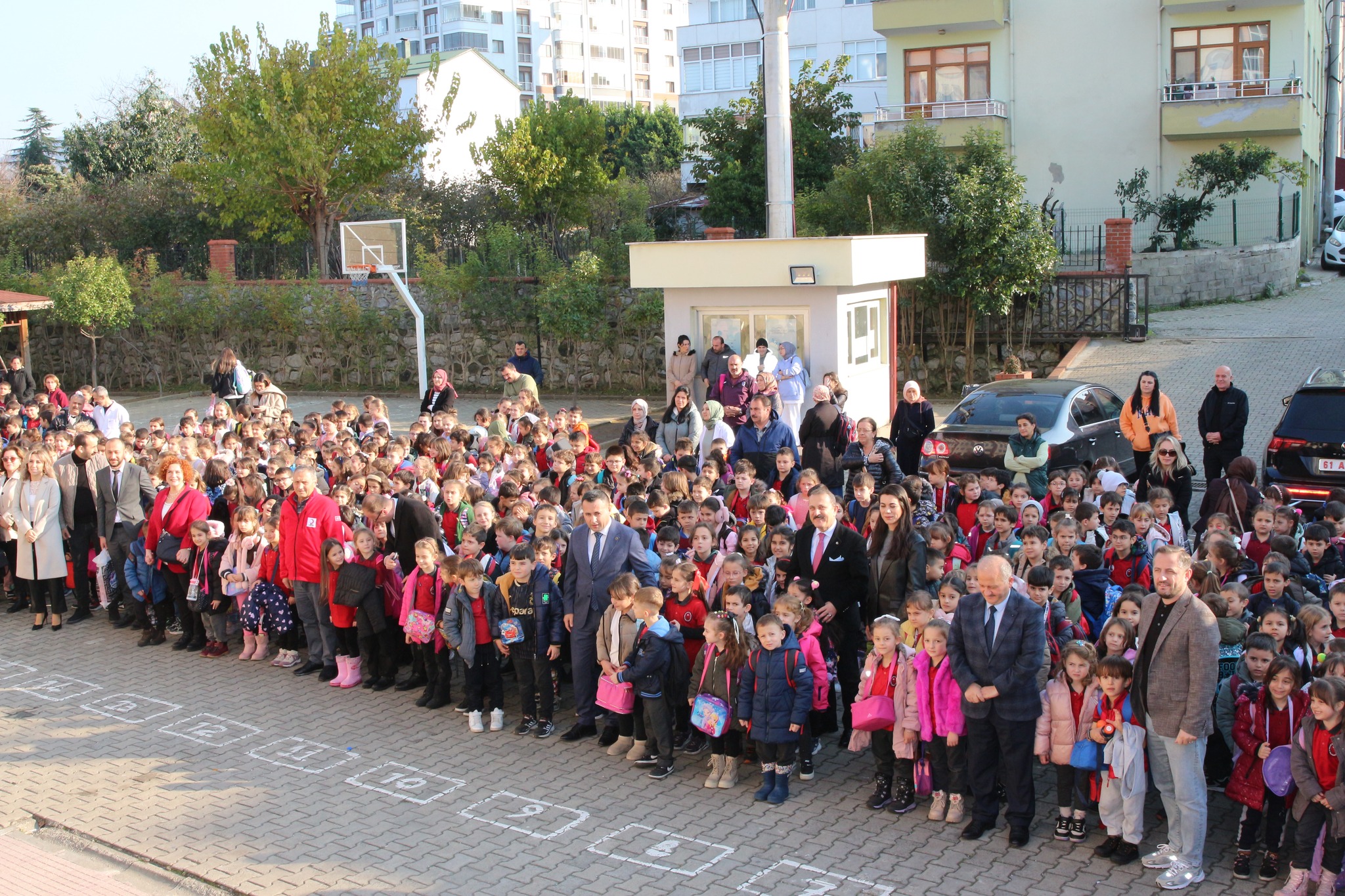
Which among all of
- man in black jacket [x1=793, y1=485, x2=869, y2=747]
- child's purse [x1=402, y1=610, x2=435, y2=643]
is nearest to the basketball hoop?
child's purse [x1=402, y1=610, x2=435, y2=643]

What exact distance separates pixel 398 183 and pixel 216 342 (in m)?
9.97

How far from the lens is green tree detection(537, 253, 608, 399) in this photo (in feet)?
75.8

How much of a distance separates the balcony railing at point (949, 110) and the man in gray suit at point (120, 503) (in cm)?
2567

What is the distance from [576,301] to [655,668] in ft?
53.6

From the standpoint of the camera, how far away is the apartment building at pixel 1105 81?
3019 cm

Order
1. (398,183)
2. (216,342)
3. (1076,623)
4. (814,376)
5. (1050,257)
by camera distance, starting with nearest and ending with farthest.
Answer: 1. (1076,623)
2. (814,376)
3. (1050,257)
4. (216,342)
5. (398,183)

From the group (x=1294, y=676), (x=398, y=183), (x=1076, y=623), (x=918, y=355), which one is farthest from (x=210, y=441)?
(x=398, y=183)

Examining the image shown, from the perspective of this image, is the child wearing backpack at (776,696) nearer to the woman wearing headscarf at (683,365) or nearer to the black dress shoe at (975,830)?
the black dress shoe at (975,830)

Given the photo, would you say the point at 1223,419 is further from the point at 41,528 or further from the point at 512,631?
the point at 41,528

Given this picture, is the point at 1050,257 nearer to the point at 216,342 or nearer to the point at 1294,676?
the point at 1294,676

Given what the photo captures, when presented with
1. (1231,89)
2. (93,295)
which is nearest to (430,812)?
(93,295)

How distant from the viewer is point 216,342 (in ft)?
90.1

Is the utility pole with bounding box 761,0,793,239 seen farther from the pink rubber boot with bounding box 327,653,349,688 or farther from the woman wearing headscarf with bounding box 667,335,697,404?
the pink rubber boot with bounding box 327,653,349,688

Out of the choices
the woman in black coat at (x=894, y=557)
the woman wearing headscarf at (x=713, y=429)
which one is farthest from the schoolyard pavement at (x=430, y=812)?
the woman wearing headscarf at (x=713, y=429)
